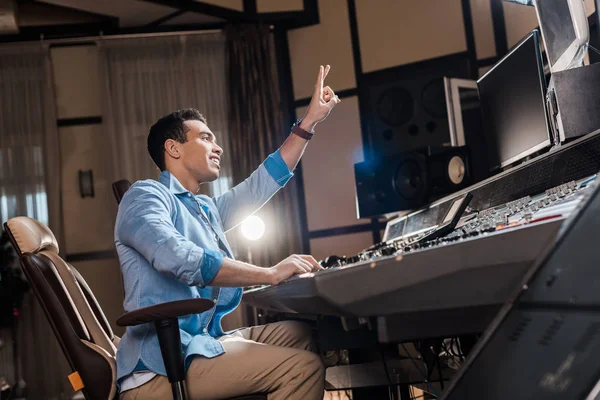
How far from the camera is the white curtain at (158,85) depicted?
560 cm

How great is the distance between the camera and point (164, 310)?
4.64ft

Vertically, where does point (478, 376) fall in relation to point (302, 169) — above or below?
below

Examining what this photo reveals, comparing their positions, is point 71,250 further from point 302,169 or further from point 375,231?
point 375,231

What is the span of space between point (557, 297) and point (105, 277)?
5.09m

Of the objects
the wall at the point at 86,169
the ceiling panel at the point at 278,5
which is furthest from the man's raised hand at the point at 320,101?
the wall at the point at 86,169

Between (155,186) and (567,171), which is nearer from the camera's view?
(567,171)

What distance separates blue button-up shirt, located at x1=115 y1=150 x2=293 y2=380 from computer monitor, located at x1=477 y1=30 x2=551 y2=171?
1.11 m

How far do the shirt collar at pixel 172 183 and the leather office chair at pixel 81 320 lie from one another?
37 centimetres

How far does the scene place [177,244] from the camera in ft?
4.83

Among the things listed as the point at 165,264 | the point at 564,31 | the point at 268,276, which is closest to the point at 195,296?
the point at 165,264

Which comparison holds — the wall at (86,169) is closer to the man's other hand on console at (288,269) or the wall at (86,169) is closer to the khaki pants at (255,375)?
the khaki pants at (255,375)

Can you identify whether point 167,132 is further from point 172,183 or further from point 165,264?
point 165,264

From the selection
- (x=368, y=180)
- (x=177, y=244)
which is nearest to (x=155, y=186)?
(x=177, y=244)

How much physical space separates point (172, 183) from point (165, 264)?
1.72 feet
